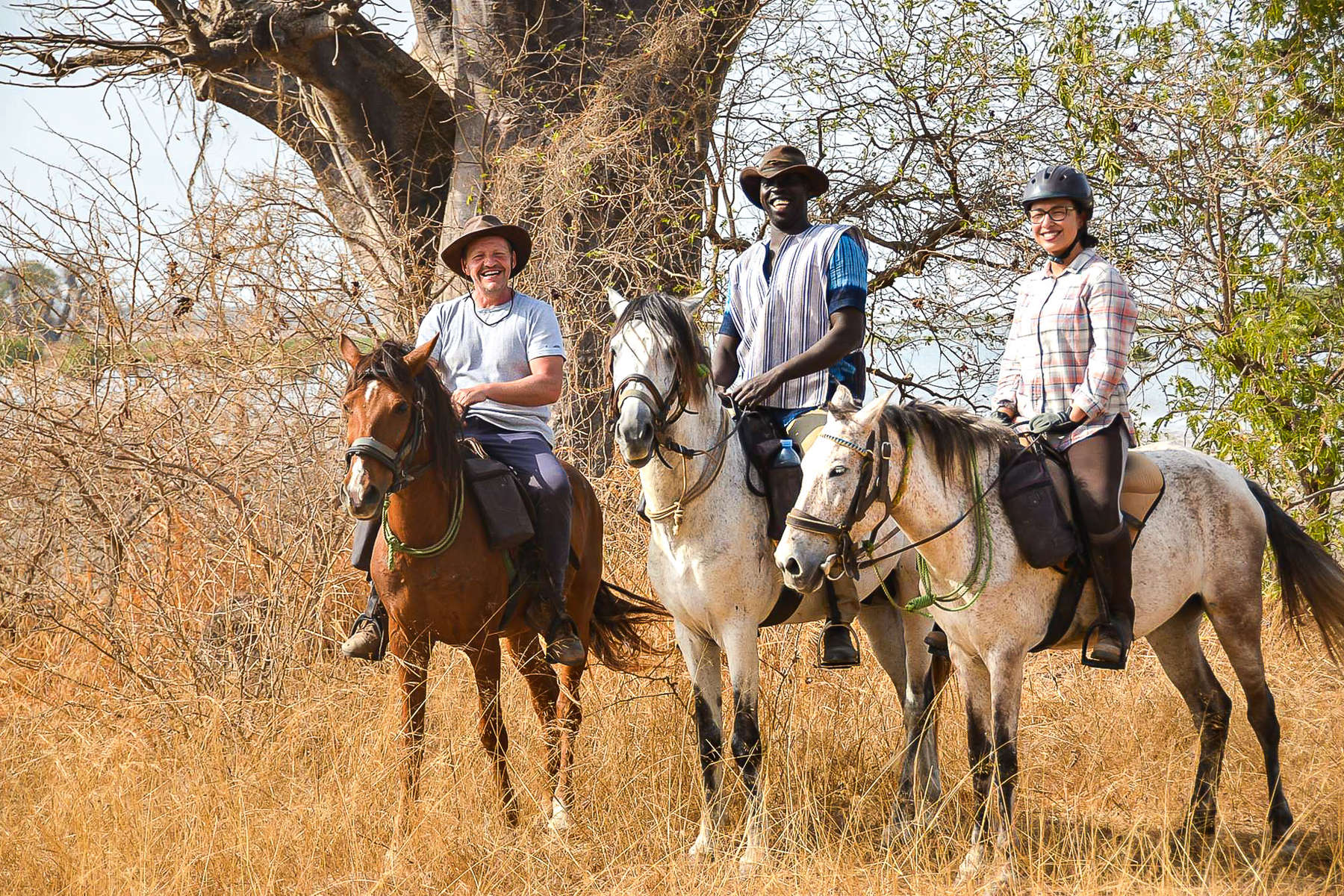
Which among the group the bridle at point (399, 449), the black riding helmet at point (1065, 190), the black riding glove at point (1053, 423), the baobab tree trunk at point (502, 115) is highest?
the baobab tree trunk at point (502, 115)

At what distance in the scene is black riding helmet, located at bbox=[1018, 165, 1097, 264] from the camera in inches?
167

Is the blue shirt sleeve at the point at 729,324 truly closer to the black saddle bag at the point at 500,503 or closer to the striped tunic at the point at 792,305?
the striped tunic at the point at 792,305

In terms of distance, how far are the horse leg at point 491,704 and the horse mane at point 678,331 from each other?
1412 millimetres

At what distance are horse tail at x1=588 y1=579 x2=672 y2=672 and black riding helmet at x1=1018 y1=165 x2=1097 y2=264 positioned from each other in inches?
106

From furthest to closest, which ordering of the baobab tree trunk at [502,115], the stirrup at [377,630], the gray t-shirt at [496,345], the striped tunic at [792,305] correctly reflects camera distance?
the baobab tree trunk at [502,115] → the gray t-shirt at [496,345] → the stirrup at [377,630] → the striped tunic at [792,305]

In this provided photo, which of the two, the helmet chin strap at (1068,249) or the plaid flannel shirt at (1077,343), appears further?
the helmet chin strap at (1068,249)

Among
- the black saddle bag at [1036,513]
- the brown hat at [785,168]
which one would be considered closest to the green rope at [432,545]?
the brown hat at [785,168]

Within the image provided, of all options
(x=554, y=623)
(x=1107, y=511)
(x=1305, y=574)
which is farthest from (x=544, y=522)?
(x=1305, y=574)

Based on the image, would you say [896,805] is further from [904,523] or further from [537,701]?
[537,701]

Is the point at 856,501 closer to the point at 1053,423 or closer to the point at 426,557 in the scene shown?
the point at 1053,423

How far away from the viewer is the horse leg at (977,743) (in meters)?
3.91

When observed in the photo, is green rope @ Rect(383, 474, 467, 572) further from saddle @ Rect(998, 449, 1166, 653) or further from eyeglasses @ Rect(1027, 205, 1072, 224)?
eyeglasses @ Rect(1027, 205, 1072, 224)

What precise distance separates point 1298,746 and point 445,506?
14.3ft

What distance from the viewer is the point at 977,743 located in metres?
4.05
